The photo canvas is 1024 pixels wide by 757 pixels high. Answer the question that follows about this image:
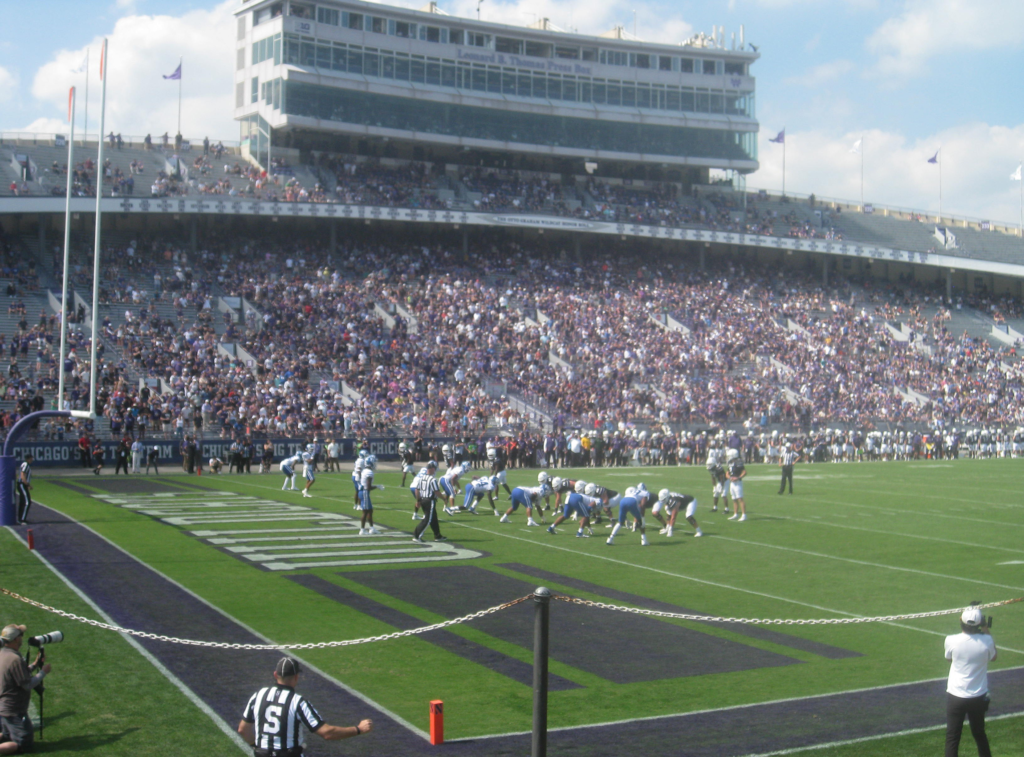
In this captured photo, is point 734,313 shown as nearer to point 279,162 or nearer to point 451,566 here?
point 279,162

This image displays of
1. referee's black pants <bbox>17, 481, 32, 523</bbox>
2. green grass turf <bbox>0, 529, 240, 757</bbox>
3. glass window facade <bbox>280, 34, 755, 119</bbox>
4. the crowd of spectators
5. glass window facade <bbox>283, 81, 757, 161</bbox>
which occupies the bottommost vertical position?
green grass turf <bbox>0, 529, 240, 757</bbox>

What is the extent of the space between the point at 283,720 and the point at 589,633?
678cm

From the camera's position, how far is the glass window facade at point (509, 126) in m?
53.8

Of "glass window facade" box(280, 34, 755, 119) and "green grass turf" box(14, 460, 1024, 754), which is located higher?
"glass window facade" box(280, 34, 755, 119)

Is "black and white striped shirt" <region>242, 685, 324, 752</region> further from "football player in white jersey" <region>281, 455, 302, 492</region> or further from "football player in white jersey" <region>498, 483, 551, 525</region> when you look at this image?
"football player in white jersey" <region>281, 455, 302, 492</region>

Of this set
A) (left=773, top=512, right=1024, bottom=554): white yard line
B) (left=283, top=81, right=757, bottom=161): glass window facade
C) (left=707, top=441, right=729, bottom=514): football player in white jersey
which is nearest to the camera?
(left=773, top=512, right=1024, bottom=554): white yard line

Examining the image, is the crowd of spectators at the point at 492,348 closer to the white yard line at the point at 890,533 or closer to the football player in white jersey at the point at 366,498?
the football player in white jersey at the point at 366,498

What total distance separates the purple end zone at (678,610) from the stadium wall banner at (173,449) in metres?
18.0

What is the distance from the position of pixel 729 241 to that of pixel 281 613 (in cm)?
4839

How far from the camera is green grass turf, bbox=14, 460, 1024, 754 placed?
10.1 m

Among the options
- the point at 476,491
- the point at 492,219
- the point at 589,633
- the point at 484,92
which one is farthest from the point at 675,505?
the point at 484,92

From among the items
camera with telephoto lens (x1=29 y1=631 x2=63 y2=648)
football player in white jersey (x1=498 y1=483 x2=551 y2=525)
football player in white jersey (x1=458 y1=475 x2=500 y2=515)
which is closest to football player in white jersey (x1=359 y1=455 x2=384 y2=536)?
football player in white jersey (x1=498 y1=483 x2=551 y2=525)

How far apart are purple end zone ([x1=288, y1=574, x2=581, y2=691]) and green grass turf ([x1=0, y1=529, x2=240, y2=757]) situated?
10.1 ft

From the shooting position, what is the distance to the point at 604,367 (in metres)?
46.2
